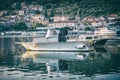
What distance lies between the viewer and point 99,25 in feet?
359

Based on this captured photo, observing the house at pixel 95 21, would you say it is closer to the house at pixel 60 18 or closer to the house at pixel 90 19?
the house at pixel 90 19

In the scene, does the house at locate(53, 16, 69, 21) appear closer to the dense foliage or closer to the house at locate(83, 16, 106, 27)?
the dense foliage

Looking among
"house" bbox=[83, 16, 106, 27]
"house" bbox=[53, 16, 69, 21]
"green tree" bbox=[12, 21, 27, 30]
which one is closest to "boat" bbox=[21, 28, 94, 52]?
"house" bbox=[83, 16, 106, 27]

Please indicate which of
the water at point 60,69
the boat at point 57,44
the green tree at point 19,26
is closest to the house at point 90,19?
the green tree at point 19,26

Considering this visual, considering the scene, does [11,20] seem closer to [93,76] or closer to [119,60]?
[119,60]

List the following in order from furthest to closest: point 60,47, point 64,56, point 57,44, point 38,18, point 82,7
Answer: point 38,18 → point 82,7 → point 57,44 → point 60,47 → point 64,56

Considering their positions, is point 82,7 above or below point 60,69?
above

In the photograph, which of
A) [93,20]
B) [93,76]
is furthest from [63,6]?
[93,76]

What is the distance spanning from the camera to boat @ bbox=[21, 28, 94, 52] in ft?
162

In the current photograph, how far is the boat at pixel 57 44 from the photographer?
4925 centimetres

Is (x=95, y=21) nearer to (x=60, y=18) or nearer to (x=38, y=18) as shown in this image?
(x=60, y=18)

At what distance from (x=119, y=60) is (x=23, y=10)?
9512 cm

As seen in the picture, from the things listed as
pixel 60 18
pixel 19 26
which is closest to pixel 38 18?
pixel 60 18

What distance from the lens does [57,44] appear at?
50.4m
